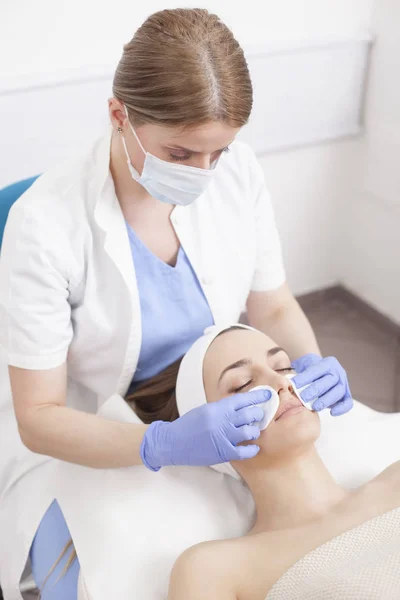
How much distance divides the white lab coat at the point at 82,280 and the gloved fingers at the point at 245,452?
0.32 meters

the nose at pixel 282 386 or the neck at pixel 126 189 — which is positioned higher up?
the neck at pixel 126 189

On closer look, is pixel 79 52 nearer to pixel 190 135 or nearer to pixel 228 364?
pixel 190 135

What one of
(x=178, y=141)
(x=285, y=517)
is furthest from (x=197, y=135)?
(x=285, y=517)

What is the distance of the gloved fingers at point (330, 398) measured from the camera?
1.26 m

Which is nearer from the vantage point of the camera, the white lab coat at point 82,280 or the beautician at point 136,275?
the beautician at point 136,275

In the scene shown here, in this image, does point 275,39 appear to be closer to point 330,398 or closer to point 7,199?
point 7,199

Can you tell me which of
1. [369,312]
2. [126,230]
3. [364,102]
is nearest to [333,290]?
[369,312]

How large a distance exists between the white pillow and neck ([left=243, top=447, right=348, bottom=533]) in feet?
0.25

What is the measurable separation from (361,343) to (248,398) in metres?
1.55

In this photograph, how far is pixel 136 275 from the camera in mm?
1363

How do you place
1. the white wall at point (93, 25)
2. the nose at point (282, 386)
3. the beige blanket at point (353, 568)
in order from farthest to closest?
the white wall at point (93, 25) → the nose at point (282, 386) → the beige blanket at point (353, 568)

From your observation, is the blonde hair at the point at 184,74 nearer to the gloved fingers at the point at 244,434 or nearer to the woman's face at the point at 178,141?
the woman's face at the point at 178,141

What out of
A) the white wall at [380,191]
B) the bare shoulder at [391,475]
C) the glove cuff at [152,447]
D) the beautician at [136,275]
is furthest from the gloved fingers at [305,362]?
the white wall at [380,191]

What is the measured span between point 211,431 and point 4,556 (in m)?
0.55
